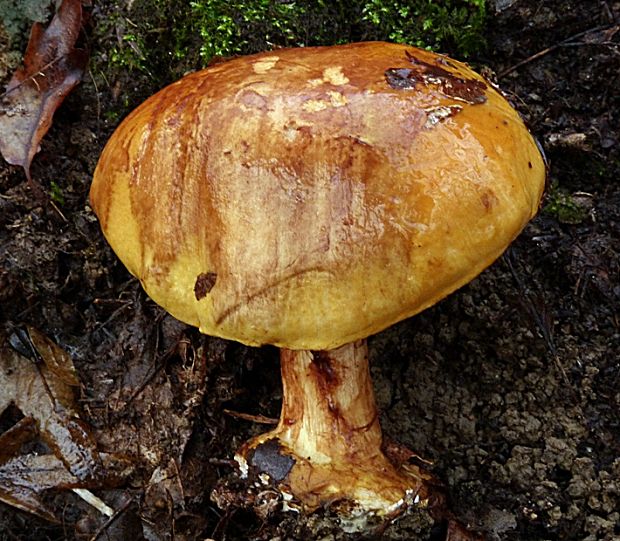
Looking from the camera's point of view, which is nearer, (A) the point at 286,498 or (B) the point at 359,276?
(B) the point at 359,276

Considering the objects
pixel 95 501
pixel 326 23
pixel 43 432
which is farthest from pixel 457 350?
pixel 43 432

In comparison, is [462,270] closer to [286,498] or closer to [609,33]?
[286,498]

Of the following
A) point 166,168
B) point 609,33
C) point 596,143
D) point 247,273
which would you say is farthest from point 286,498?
point 609,33

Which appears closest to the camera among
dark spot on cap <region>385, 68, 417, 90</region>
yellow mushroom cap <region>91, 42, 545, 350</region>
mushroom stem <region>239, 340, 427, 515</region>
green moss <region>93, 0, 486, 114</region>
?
yellow mushroom cap <region>91, 42, 545, 350</region>

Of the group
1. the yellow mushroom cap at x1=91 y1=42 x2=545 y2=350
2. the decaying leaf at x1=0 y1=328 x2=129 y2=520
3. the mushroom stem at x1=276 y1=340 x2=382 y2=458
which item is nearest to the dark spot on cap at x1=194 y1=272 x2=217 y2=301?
the yellow mushroom cap at x1=91 y1=42 x2=545 y2=350

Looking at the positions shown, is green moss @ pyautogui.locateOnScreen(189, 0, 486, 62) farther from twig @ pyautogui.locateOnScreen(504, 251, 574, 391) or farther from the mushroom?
twig @ pyautogui.locateOnScreen(504, 251, 574, 391)

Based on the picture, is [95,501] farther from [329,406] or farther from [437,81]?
[437,81]

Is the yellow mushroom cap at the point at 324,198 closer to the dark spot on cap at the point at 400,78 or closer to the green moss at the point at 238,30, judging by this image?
the dark spot on cap at the point at 400,78
